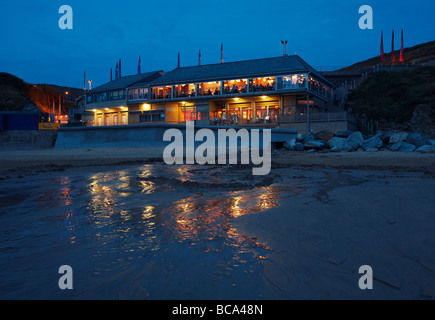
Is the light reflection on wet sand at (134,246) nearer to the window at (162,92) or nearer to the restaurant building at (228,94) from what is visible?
the restaurant building at (228,94)

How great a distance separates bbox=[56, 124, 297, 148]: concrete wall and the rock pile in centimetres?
360

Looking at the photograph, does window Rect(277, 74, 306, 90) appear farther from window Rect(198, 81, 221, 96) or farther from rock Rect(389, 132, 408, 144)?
rock Rect(389, 132, 408, 144)

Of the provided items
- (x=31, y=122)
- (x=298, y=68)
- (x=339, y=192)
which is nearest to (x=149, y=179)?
(x=339, y=192)

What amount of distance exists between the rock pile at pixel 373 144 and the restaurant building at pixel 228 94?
11816 millimetres

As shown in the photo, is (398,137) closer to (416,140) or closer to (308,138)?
(416,140)

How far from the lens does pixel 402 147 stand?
15.8m

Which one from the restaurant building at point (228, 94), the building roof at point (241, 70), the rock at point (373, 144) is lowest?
the rock at point (373, 144)

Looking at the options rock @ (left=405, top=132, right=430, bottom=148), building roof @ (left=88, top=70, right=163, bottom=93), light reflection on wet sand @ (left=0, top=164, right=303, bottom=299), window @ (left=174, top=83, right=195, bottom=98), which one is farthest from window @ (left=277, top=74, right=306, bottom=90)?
light reflection on wet sand @ (left=0, top=164, right=303, bottom=299)

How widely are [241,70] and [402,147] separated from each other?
82.7 ft

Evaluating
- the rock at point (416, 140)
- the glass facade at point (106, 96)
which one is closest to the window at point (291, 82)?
the rock at point (416, 140)

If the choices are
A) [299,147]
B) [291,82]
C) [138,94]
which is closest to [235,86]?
[291,82]

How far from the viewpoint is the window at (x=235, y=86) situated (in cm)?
3616

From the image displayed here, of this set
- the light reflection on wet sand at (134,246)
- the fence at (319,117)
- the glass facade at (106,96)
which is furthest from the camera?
the glass facade at (106,96)
